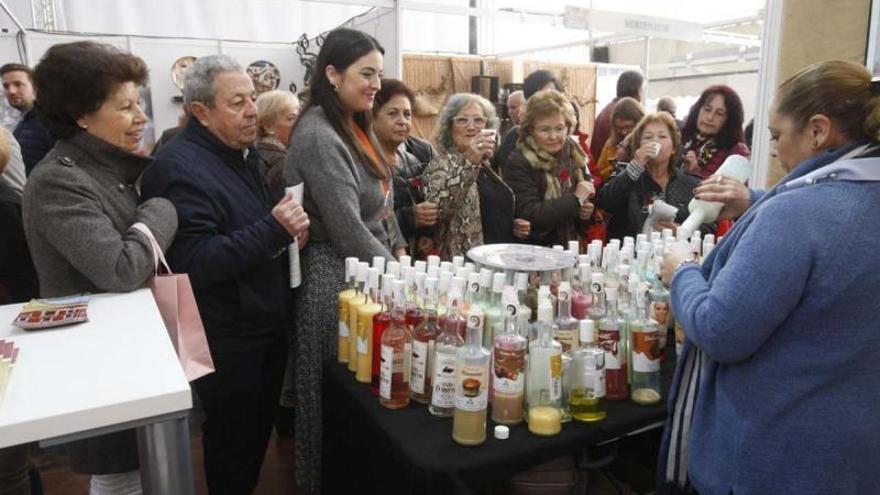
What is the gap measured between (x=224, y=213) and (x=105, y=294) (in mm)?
363

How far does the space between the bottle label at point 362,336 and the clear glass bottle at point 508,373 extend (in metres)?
0.32

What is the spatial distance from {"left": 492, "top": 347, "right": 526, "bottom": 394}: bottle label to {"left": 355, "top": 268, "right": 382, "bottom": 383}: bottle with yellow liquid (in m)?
0.33

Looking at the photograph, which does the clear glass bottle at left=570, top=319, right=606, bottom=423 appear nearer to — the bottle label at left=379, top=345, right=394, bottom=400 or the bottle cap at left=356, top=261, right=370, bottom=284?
the bottle label at left=379, top=345, right=394, bottom=400

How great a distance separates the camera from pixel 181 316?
4.27ft

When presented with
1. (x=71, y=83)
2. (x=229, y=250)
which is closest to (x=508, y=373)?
(x=229, y=250)

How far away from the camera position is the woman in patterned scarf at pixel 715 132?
2766 mm

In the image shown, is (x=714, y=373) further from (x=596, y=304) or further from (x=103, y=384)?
(x=103, y=384)

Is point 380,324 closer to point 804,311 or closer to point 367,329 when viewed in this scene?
point 367,329

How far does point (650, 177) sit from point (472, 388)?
5.48 ft

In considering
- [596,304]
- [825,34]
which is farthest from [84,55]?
[825,34]

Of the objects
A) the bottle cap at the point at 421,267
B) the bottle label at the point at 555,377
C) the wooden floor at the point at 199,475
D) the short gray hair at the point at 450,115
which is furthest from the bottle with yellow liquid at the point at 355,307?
the short gray hair at the point at 450,115

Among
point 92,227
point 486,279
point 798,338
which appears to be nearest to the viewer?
point 798,338

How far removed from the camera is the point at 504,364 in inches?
44.9

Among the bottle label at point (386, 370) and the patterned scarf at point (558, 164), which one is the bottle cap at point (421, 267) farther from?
the patterned scarf at point (558, 164)
